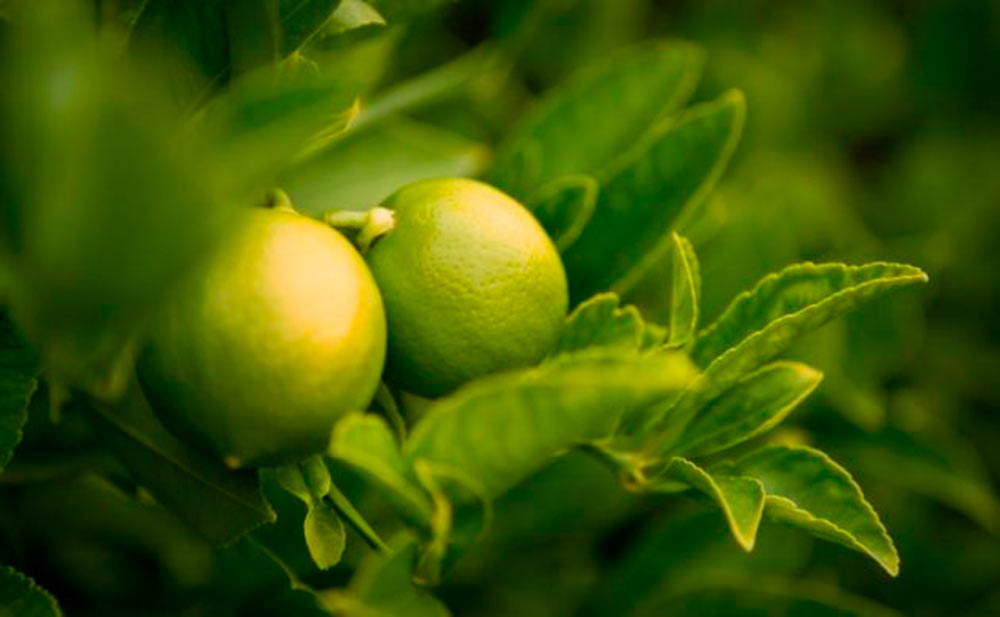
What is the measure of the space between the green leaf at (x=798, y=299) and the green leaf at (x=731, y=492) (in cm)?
10

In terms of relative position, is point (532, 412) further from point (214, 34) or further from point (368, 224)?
point (214, 34)

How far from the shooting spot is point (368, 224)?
938 millimetres

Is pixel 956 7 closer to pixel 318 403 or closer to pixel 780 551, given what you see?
pixel 780 551

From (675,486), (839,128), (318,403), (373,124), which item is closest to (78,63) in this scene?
(318,403)

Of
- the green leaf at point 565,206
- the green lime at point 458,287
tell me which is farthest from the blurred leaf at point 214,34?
the green leaf at point 565,206

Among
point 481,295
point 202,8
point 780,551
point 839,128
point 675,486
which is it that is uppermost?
point 202,8

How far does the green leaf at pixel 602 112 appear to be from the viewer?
4.19 feet

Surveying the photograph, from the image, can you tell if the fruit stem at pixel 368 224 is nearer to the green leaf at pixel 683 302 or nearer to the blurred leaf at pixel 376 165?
the green leaf at pixel 683 302

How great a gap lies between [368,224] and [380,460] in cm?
22

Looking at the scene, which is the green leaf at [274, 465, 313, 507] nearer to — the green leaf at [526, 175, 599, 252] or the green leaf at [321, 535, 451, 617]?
the green leaf at [321, 535, 451, 617]

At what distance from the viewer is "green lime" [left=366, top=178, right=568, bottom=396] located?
3.01ft

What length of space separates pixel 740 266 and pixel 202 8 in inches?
32.4

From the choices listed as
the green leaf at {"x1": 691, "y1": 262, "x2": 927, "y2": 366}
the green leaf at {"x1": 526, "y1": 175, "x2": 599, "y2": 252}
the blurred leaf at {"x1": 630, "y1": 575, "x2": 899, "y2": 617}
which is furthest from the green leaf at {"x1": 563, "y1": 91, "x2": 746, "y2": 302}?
the blurred leaf at {"x1": 630, "y1": 575, "x2": 899, "y2": 617}

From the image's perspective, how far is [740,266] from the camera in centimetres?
151
